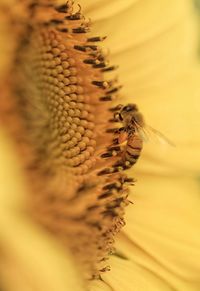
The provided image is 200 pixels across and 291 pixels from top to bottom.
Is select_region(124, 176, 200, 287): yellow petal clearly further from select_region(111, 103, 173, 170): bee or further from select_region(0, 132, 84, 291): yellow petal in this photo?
select_region(0, 132, 84, 291): yellow petal

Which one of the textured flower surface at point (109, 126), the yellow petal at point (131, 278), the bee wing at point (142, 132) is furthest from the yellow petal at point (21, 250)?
the yellow petal at point (131, 278)

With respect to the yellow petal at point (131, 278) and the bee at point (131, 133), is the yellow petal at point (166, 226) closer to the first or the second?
the yellow petal at point (131, 278)

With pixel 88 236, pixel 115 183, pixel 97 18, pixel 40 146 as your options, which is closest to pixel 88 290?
pixel 88 236

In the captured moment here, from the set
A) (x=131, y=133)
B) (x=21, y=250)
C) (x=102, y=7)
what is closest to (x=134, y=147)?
(x=131, y=133)

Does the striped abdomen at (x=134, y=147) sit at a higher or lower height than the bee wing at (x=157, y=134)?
lower

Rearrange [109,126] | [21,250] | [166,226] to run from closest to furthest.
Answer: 1. [21,250]
2. [109,126]
3. [166,226]

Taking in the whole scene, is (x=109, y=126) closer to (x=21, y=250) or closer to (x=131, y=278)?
(x=131, y=278)
